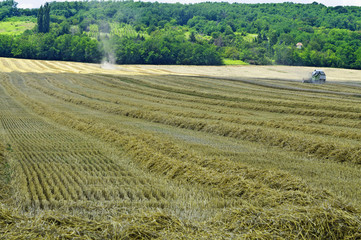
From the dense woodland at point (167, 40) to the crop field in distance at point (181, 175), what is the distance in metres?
78.5

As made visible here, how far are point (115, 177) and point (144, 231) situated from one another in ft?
18.7

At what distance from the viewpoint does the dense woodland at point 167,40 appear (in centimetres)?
10488

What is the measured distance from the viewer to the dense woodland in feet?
344

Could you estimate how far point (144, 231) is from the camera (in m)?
7.66

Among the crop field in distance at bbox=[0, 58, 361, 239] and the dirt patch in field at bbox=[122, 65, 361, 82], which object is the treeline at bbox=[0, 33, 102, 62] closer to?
the dirt patch in field at bbox=[122, 65, 361, 82]

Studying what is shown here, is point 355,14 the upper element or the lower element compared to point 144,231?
upper

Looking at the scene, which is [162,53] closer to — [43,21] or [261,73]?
[261,73]

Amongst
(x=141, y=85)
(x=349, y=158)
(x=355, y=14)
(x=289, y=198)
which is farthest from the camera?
(x=355, y=14)

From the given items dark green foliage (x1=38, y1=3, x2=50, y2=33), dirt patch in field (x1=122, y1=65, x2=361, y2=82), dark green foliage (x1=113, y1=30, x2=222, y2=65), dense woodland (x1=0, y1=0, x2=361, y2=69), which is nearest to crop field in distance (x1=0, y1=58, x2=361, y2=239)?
dirt patch in field (x1=122, y1=65, x2=361, y2=82)

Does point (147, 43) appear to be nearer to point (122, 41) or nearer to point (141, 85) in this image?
point (122, 41)

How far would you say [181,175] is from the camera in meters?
13.4

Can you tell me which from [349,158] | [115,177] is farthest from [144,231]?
[349,158]

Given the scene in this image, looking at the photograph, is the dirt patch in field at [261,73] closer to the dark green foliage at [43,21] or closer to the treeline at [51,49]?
the treeline at [51,49]

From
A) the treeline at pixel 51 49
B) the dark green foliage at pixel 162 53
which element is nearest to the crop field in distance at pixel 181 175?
the dark green foliage at pixel 162 53
